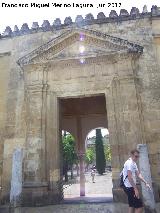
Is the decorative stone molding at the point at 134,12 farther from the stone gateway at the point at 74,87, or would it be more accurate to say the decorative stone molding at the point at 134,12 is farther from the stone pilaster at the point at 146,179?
the stone pilaster at the point at 146,179

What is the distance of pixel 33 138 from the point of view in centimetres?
919

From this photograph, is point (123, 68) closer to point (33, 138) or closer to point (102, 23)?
point (102, 23)

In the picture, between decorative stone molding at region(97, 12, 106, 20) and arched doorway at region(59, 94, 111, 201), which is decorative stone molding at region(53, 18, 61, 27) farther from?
arched doorway at region(59, 94, 111, 201)

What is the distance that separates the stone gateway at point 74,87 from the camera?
8641 mm

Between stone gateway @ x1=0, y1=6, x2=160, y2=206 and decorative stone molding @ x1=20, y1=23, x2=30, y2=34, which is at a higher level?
decorative stone molding @ x1=20, y1=23, x2=30, y2=34

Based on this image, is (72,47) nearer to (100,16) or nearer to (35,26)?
(100,16)

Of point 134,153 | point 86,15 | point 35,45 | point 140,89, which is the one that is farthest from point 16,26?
point 134,153

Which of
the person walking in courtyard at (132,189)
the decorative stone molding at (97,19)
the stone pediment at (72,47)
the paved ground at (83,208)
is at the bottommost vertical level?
the paved ground at (83,208)

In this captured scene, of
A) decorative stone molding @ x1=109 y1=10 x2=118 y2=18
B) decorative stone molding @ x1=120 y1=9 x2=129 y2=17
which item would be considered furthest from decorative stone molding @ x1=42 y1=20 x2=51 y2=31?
decorative stone molding @ x1=120 y1=9 x2=129 y2=17

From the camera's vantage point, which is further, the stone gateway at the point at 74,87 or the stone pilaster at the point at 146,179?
the stone gateway at the point at 74,87

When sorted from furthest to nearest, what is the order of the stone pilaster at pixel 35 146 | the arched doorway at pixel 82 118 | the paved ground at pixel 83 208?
the arched doorway at pixel 82 118 < the stone pilaster at pixel 35 146 < the paved ground at pixel 83 208

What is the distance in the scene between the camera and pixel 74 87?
31.2 feet

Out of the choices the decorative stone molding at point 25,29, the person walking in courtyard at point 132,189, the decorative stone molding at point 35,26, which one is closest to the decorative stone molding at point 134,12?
the decorative stone molding at point 35,26

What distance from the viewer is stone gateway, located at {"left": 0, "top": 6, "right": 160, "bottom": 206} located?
8.64m
